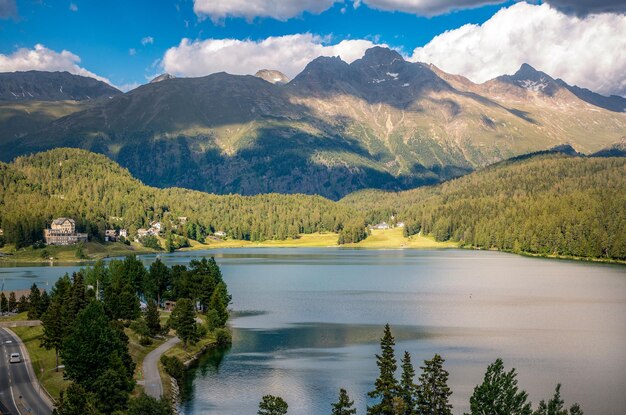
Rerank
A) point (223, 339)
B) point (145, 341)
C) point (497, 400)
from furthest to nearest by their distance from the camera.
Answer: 1. point (223, 339)
2. point (145, 341)
3. point (497, 400)

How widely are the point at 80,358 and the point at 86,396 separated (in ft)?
41.7

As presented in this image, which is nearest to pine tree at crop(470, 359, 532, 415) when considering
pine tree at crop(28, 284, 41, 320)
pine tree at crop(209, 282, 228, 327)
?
pine tree at crop(209, 282, 228, 327)

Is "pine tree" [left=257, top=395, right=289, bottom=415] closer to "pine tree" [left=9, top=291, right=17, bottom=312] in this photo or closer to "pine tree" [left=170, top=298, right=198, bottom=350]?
"pine tree" [left=170, top=298, right=198, bottom=350]

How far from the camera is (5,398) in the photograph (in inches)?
2539

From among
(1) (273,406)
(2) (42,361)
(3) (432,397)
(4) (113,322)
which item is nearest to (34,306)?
(4) (113,322)

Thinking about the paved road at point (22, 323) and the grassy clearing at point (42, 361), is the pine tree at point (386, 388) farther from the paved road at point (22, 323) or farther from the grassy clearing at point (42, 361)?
the paved road at point (22, 323)

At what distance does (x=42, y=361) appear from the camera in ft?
267

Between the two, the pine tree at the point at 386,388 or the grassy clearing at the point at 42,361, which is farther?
the grassy clearing at the point at 42,361

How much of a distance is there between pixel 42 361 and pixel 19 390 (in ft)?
46.3

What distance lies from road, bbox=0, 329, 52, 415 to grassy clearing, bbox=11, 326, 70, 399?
1162 mm

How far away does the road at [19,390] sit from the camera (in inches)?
2425

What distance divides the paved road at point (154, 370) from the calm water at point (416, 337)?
354 centimetres

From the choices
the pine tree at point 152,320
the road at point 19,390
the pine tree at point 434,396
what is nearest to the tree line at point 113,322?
the pine tree at point 152,320

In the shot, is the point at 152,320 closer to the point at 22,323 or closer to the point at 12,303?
the point at 22,323
